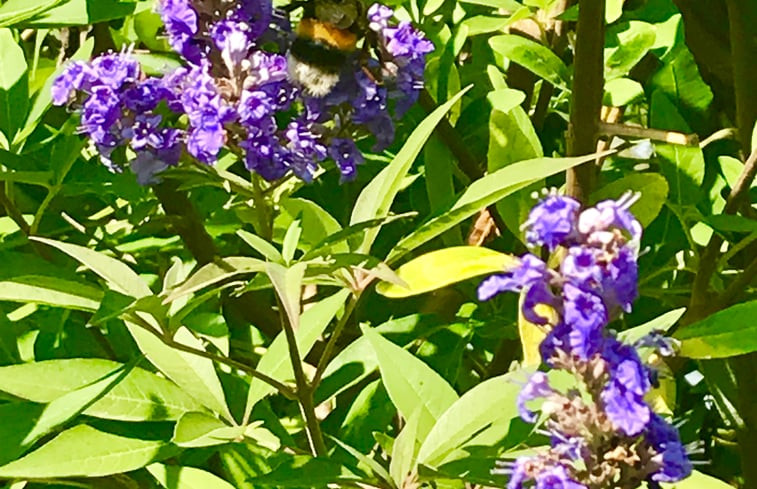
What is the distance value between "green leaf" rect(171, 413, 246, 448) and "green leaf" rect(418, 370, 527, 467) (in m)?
0.22

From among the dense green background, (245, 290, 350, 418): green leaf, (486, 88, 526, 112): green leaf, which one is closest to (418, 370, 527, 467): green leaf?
the dense green background

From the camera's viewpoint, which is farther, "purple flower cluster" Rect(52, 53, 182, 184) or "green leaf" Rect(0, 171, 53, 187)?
"green leaf" Rect(0, 171, 53, 187)

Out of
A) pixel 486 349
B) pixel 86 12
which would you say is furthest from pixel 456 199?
pixel 486 349

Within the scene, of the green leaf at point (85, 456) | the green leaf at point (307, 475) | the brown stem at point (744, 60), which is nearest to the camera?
the green leaf at point (307, 475)

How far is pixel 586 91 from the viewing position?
58.0 inches

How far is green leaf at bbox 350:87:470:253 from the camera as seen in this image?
126cm

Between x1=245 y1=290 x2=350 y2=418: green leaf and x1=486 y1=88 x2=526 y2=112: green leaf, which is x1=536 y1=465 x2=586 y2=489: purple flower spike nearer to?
x1=245 y1=290 x2=350 y2=418: green leaf

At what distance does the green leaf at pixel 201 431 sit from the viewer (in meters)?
1.27

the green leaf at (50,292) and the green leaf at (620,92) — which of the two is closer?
the green leaf at (50,292)

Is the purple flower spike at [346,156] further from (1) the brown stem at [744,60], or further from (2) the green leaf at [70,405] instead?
(1) the brown stem at [744,60]

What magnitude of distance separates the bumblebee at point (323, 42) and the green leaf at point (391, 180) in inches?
9.5

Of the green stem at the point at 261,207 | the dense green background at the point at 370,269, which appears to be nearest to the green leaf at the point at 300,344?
the dense green background at the point at 370,269

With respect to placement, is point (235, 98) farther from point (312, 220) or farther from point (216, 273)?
point (216, 273)

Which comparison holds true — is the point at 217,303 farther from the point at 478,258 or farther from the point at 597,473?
the point at 597,473
